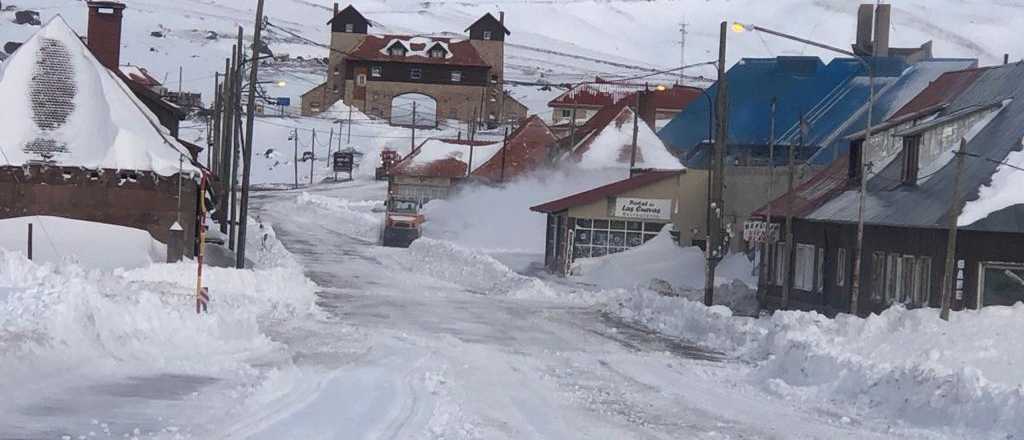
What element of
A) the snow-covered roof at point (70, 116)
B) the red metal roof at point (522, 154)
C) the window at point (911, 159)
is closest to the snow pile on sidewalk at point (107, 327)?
the snow-covered roof at point (70, 116)

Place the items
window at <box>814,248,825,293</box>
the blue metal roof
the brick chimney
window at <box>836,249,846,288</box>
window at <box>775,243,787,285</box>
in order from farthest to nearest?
the blue metal roof < the brick chimney < window at <box>775,243,787,285</box> < window at <box>814,248,825,293</box> < window at <box>836,249,846,288</box>

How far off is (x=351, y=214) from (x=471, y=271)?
36939 mm

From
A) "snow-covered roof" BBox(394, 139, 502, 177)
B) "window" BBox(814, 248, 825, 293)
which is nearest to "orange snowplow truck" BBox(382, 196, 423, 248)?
"snow-covered roof" BBox(394, 139, 502, 177)

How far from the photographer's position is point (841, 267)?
137 ft

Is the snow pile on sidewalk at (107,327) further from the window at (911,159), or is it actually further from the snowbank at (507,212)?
the snowbank at (507,212)

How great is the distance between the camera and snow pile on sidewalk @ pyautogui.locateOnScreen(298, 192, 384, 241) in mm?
83625

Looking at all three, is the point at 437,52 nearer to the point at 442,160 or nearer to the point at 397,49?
the point at 397,49

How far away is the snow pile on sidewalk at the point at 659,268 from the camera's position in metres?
53.6

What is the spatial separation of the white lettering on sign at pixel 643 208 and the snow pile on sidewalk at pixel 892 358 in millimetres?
24415

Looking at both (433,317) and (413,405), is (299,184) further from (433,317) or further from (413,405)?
(413,405)

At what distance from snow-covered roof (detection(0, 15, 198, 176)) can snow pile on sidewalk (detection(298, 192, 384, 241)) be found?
34.5 meters

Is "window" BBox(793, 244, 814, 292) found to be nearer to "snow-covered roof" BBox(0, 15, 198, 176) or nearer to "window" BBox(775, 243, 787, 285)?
"window" BBox(775, 243, 787, 285)

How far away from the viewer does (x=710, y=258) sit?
39.0 metres

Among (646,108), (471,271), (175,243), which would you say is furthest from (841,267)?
(646,108)
